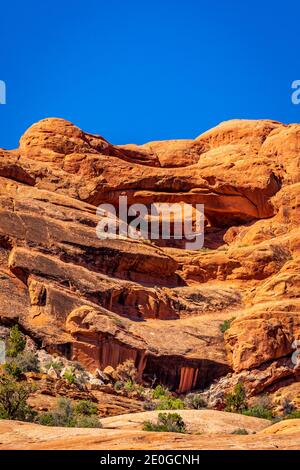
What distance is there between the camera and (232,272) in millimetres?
57969

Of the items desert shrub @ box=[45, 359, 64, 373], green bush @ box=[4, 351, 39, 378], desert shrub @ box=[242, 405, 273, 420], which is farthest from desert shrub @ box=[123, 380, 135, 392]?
desert shrub @ box=[242, 405, 273, 420]

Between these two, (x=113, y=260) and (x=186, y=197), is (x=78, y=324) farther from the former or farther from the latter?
(x=186, y=197)

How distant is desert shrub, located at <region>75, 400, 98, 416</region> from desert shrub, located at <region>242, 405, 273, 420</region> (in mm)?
8150

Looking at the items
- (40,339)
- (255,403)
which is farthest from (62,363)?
(255,403)

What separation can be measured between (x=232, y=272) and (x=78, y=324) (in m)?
15.8

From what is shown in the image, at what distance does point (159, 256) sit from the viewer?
55.2 metres

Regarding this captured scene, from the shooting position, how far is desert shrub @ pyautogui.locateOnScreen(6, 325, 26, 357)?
131 feet

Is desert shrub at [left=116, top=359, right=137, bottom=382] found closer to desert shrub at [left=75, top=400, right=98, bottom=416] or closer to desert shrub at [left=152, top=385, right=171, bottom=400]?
desert shrub at [left=152, top=385, right=171, bottom=400]

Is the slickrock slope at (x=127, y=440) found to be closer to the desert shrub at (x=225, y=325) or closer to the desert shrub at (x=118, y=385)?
the desert shrub at (x=118, y=385)

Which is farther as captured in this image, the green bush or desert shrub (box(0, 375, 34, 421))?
the green bush

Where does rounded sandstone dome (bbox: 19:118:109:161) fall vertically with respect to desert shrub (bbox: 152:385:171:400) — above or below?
above

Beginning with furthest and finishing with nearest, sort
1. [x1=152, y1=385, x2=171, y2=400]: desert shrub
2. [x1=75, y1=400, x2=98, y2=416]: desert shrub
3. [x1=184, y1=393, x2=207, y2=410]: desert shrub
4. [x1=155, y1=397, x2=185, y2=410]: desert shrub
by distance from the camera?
[x1=152, y1=385, x2=171, y2=400]: desert shrub
[x1=184, y1=393, x2=207, y2=410]: desert shrub
[x1=155, y1=397, x2=185, y2=410]: desert shrub
[x1=75, y1=400, x2=98, y2=416]: desert shrub

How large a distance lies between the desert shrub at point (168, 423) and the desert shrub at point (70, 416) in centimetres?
169

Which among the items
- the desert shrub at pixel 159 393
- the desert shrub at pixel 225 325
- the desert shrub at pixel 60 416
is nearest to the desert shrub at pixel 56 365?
the desert shrub at pixel 159 393
